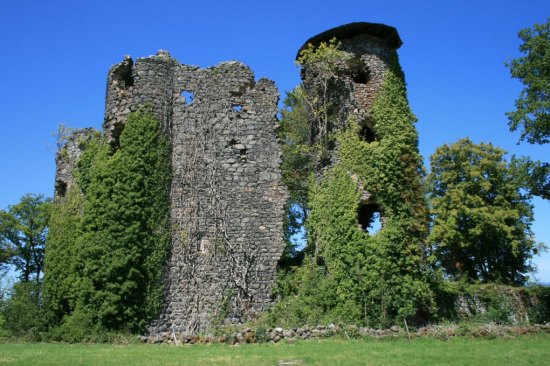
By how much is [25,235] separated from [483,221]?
1154 inches

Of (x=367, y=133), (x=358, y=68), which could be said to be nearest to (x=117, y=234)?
(x=367, y=133)

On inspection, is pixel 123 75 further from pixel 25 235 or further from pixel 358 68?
pixel 25 235

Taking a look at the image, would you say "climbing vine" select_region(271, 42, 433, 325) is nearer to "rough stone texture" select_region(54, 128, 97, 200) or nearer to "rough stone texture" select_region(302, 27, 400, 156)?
"rough stone texture" select_region(302, 27, 400, 156)

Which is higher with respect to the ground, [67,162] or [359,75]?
[359,75]

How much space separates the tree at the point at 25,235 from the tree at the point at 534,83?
93.2 ft

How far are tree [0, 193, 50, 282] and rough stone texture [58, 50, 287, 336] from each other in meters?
16.4

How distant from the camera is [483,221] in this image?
28.1m

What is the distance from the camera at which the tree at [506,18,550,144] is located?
20.4m

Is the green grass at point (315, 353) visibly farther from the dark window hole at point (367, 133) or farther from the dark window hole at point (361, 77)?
the dark window hole at point (361, 77)

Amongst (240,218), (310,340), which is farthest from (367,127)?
(310,340)

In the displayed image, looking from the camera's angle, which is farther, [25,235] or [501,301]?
[25,235]

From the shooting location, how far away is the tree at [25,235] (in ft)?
104

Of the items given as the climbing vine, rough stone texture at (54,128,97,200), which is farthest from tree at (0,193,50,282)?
the climbing vine

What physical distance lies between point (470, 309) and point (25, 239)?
91.4ft
